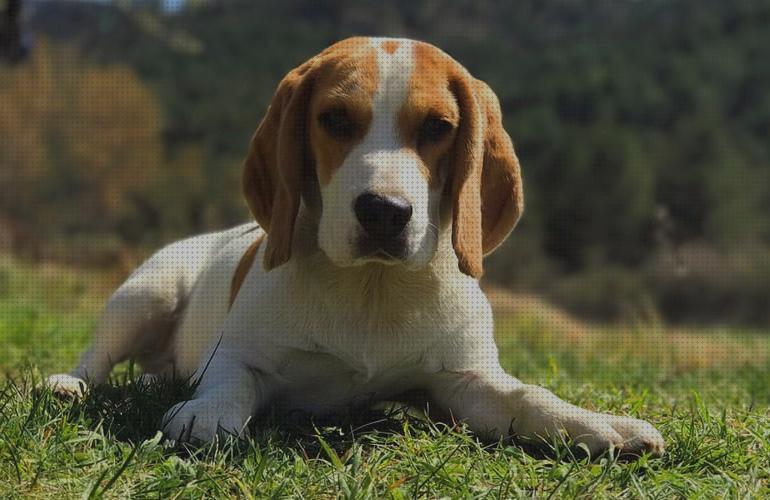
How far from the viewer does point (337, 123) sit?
313 cm

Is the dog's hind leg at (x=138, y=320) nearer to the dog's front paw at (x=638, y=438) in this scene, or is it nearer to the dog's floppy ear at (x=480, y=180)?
the dog's floppy ear at (x=480, y=180)

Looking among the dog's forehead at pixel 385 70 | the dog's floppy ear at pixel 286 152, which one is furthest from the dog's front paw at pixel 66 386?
the dog's forehead at pixel 385 70

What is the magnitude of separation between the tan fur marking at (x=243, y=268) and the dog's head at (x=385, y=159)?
420 millimetres

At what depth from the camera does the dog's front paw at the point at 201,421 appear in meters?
2.85

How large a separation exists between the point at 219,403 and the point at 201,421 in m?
0.14

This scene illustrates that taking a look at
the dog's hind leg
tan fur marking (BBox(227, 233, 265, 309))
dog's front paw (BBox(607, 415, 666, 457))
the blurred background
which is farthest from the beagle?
the blurred background

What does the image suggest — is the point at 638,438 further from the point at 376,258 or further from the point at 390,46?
the point at 390,46

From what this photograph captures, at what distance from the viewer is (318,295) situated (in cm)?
333

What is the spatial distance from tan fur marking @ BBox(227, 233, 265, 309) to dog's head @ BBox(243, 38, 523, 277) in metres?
0.42

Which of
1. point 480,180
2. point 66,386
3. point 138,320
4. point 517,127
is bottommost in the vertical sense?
point 517,127

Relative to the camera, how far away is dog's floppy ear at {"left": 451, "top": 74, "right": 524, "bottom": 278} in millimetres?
3234

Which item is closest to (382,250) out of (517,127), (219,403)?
(219,403)

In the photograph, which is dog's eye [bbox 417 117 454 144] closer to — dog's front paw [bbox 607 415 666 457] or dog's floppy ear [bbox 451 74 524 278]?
dog's floppy ear [bbox 451 74 524 278]

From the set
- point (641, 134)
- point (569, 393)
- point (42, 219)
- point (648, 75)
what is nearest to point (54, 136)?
point (42, 219)
